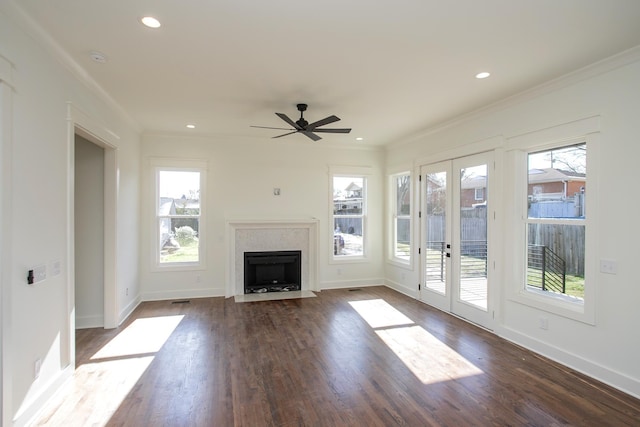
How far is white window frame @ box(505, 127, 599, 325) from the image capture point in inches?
121

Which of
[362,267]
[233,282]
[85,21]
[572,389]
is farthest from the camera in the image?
[362,267]

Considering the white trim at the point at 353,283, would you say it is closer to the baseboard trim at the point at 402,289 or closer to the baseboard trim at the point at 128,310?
the baseboard trim at the point at 402,289

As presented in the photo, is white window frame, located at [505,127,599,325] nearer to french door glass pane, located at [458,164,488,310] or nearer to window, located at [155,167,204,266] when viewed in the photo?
french door glass pane, located at [458,164,488,310]

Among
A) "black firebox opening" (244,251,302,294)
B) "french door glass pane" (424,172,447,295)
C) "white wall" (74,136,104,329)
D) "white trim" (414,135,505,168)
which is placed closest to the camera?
"white trim" (414,135,505,168)

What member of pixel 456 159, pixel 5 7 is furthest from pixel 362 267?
pixel 5 7

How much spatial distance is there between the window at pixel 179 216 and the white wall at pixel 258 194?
15 centimetres

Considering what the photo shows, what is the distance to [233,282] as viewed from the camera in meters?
5.83

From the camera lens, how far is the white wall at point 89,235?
13.8ft

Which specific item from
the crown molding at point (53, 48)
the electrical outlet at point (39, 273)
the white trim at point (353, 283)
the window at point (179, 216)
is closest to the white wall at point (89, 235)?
the crown molding at point (53, 48)

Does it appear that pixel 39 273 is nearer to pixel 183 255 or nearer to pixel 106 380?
pixel 106 380

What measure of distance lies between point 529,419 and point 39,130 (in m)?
4.28

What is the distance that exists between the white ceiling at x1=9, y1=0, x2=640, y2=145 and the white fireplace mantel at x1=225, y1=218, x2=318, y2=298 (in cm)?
239

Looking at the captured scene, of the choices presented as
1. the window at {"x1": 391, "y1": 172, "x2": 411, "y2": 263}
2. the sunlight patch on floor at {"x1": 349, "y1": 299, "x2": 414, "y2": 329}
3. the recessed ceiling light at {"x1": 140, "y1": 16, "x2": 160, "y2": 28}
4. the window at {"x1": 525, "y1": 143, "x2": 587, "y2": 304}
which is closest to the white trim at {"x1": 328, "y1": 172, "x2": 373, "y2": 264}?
the window at {"x1": 391, "y1": 172, "x2": 411, "y2": 263}

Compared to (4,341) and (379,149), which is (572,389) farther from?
(379,149)
